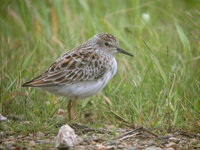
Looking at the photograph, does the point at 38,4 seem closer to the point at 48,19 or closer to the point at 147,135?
the point at 48,19

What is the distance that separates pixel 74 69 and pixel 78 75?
0.18m

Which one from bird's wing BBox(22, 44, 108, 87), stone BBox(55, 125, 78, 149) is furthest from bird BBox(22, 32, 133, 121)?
stone BBox(55, 125, 78, 149)

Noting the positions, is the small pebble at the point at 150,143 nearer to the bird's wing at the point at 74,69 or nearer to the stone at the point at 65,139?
the stone at the point at 65,139

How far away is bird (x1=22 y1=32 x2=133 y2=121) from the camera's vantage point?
5090mm

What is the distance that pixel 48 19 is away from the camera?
32.0 feet

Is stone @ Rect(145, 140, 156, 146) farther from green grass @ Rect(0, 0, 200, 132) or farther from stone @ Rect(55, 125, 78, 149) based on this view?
stone @ Rect(55, 125, 78, 149)

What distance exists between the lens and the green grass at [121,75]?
4906 millimetres

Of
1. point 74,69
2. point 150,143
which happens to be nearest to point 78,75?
point 74,69

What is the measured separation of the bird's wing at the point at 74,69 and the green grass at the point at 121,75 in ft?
1.65

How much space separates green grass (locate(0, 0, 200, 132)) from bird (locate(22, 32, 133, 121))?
0.38 meters

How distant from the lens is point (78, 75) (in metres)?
5.23

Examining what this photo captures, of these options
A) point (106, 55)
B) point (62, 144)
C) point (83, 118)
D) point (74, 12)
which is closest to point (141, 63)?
point (106, 55)

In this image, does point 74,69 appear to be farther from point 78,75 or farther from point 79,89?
point 79,89

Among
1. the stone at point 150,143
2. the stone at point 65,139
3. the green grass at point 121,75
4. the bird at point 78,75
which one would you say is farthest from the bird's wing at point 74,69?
the stone at point 150,143
